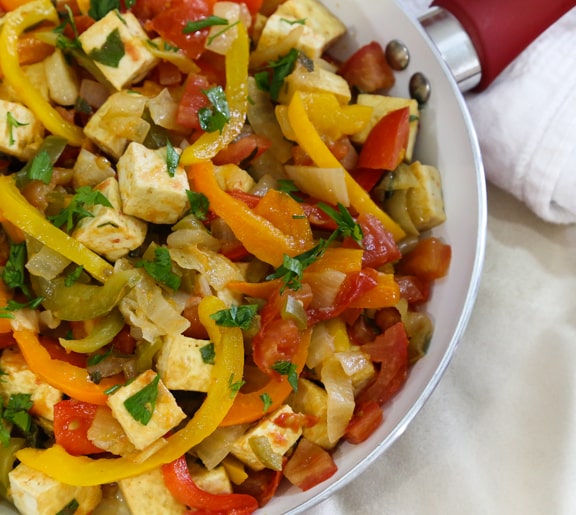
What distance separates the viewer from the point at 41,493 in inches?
66.0

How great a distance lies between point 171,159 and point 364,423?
0.88 m

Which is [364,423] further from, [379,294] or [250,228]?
[250,228]

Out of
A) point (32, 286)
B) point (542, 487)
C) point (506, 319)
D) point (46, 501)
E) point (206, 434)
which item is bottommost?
Answer: point (542, 487)

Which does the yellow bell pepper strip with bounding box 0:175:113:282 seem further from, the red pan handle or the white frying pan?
the red pan handle

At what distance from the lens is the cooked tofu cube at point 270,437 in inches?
69.7

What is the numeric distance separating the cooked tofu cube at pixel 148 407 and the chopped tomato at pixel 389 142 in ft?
2.88

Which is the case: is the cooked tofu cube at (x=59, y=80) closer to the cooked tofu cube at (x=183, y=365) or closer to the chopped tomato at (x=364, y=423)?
the cooked tofu cube at (x=183, y=365)

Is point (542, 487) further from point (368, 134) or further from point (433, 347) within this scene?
point (368, 134)

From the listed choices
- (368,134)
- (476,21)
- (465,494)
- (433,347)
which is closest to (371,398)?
(433,347)

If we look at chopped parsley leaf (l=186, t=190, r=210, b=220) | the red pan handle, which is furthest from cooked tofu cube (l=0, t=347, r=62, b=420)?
the red pan handle

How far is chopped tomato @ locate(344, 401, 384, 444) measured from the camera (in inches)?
Answer: 73.0

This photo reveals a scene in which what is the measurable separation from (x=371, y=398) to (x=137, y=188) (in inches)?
33.8

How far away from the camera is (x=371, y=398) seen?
1934mm

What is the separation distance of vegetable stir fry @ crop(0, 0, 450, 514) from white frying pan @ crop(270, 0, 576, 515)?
51 millimetres
